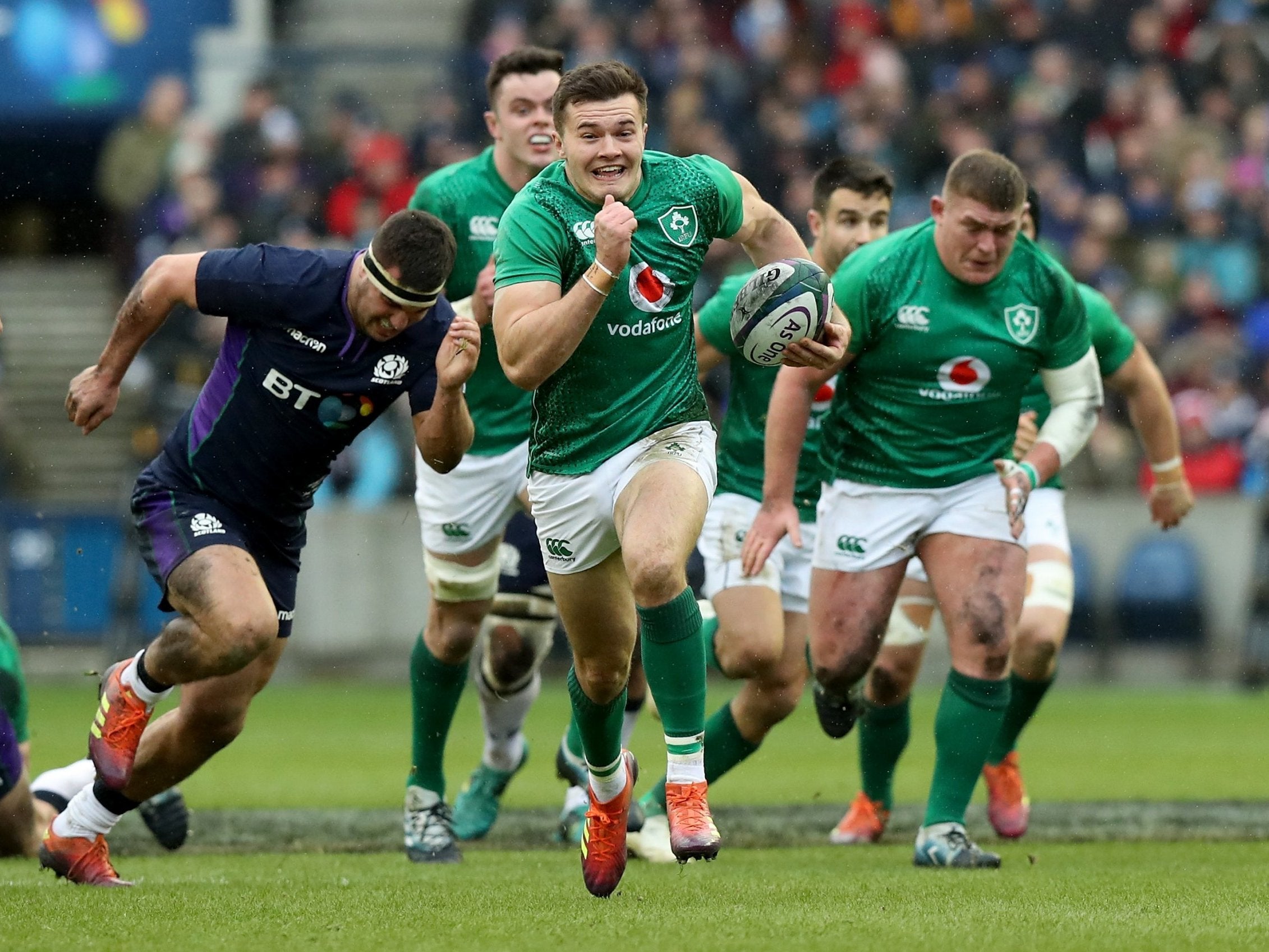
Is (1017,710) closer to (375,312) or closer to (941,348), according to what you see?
(941,348)

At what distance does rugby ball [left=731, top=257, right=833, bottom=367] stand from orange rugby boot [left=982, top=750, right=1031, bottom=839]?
2726mm

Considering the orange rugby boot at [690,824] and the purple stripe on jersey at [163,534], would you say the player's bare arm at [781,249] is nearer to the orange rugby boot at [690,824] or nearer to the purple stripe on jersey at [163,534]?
the orange rugby boot at [690,824]

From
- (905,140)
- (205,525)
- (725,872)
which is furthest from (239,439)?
(905,140)

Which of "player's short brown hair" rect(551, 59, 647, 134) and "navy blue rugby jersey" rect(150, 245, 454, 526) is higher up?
"player's short brown hair" rect(551, 59, 647, 134)

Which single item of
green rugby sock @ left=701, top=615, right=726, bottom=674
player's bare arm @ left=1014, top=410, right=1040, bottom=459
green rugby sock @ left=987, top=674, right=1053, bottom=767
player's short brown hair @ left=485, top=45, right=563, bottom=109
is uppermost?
player's short brown hair @ left=485, top=45, right=563, bottom=109

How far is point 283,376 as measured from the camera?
6969 millimetres

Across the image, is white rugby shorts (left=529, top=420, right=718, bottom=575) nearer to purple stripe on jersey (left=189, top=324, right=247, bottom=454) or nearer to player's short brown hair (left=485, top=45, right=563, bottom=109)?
purple stripe on jersey (left=189, top=324, right=247, bottom=454)

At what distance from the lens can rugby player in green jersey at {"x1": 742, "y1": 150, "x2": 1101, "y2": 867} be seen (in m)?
7.52

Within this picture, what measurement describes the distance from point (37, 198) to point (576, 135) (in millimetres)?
19696

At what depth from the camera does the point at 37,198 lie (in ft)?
80.7

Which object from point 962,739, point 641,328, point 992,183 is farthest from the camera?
point 962,739

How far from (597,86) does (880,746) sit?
11.3ft

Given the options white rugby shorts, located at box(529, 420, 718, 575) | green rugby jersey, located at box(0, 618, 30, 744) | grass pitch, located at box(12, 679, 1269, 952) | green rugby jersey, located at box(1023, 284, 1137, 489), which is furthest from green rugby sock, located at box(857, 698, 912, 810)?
green rugby jersey, located at box(0, 618, 30, 744)

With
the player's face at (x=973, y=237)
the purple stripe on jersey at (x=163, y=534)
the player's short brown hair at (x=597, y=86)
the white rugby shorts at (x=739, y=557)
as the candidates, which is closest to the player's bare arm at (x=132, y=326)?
the purple stripe on jersey at (x=163, y=534)
